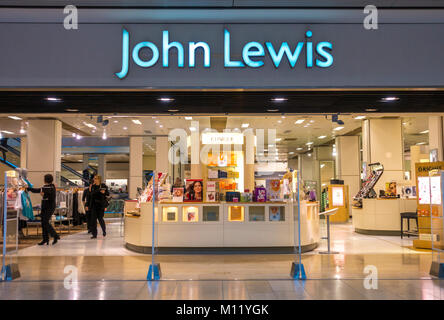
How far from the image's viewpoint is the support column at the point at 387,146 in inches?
440

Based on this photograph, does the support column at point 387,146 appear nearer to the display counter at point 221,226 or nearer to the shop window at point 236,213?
the display counter at point 221,226

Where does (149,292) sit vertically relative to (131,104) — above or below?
below

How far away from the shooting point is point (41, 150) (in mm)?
12180

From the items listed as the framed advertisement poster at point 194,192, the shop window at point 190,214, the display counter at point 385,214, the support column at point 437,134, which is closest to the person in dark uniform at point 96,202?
the framed advertisement poster at point 194,192

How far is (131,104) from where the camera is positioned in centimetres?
554

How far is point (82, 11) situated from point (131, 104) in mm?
1473

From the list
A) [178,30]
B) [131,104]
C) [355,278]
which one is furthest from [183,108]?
[355,278]

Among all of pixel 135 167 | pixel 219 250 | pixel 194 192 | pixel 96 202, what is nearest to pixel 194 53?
pixel 194 192

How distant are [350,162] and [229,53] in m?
12.9

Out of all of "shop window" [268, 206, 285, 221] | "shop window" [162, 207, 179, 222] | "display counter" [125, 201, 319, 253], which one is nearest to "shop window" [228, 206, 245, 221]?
"display counter" [125, 201, 319, 253]

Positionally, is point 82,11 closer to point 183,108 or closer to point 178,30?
point 178,30

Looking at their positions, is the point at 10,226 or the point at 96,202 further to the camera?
the point at 96,202

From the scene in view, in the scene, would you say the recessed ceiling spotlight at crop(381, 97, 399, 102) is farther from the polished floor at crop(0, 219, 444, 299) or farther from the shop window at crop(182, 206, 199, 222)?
the shop window at crop(182, 206, 199, 222)

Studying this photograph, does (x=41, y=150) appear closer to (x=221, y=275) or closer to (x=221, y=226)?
(x=221, y=226)
